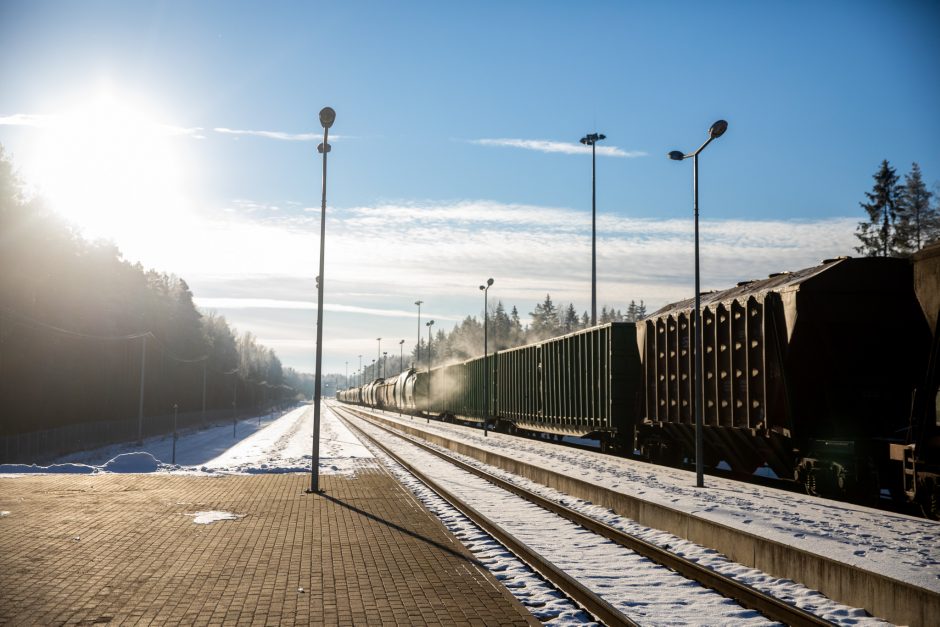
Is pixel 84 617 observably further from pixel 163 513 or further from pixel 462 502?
pixel 462 502

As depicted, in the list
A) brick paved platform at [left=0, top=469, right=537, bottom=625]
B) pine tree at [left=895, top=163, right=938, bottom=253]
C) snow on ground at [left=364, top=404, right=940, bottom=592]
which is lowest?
brick paved platform at [left=0, top=469, right=537, bottom=625]

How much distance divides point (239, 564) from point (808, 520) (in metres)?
8.32

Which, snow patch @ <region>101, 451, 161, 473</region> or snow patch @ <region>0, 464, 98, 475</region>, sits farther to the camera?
snow patch @ <region>101, 451, 161, 473</region>

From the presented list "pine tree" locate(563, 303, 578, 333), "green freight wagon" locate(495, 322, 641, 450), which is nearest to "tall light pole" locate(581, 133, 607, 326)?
"green freight wagon" locate(495, 322, 641, 450)

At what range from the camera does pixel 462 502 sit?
14.5 metres

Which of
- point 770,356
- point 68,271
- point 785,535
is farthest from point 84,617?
point 68,271

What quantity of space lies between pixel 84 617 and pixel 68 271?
52595 millimetres

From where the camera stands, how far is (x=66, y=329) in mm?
52219

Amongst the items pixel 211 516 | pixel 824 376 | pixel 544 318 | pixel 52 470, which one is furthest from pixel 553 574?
pixel 544 318

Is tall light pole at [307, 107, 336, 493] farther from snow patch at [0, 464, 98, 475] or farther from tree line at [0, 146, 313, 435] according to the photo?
tree line at [0, 146, 313, 435]

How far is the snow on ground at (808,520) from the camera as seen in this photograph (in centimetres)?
876

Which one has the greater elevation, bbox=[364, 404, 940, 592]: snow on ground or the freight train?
the freight train

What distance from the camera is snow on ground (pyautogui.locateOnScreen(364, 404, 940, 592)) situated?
8.76 m

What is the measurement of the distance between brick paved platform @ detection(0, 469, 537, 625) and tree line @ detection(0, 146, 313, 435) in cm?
3114
